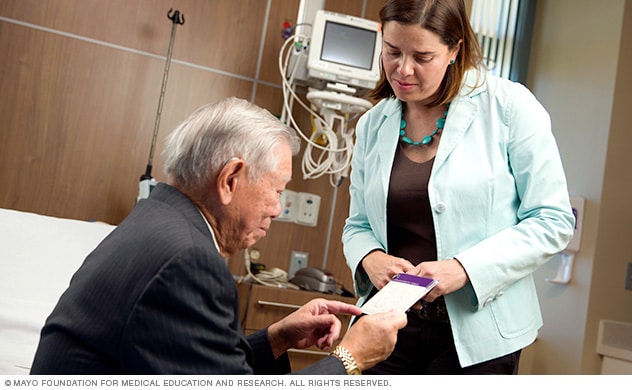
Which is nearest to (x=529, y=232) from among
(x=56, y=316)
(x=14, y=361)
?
(x=56, y=316)

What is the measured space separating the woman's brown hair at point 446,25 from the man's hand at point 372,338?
563 mm

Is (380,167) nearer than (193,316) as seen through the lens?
→ No

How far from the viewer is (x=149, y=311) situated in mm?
798

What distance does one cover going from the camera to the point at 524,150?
1.31 metres

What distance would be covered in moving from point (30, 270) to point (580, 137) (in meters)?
2.79

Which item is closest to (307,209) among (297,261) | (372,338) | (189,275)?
(297,261)

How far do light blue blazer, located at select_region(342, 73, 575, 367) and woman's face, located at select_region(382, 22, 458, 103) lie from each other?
8 centimetres

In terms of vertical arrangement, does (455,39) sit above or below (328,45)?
below

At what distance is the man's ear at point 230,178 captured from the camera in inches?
38.3

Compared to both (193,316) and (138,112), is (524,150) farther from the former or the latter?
(138,112)

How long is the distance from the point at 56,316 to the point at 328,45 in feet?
7.58

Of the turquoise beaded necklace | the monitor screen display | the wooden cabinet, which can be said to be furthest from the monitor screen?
the turquoise beaded necklace

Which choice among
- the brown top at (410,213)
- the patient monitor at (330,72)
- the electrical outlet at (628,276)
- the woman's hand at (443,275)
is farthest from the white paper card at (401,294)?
the electrical outlet at (628,276)

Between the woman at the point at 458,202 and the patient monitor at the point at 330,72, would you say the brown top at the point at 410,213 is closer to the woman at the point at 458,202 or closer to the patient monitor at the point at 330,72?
the woman at the point at 458,202
